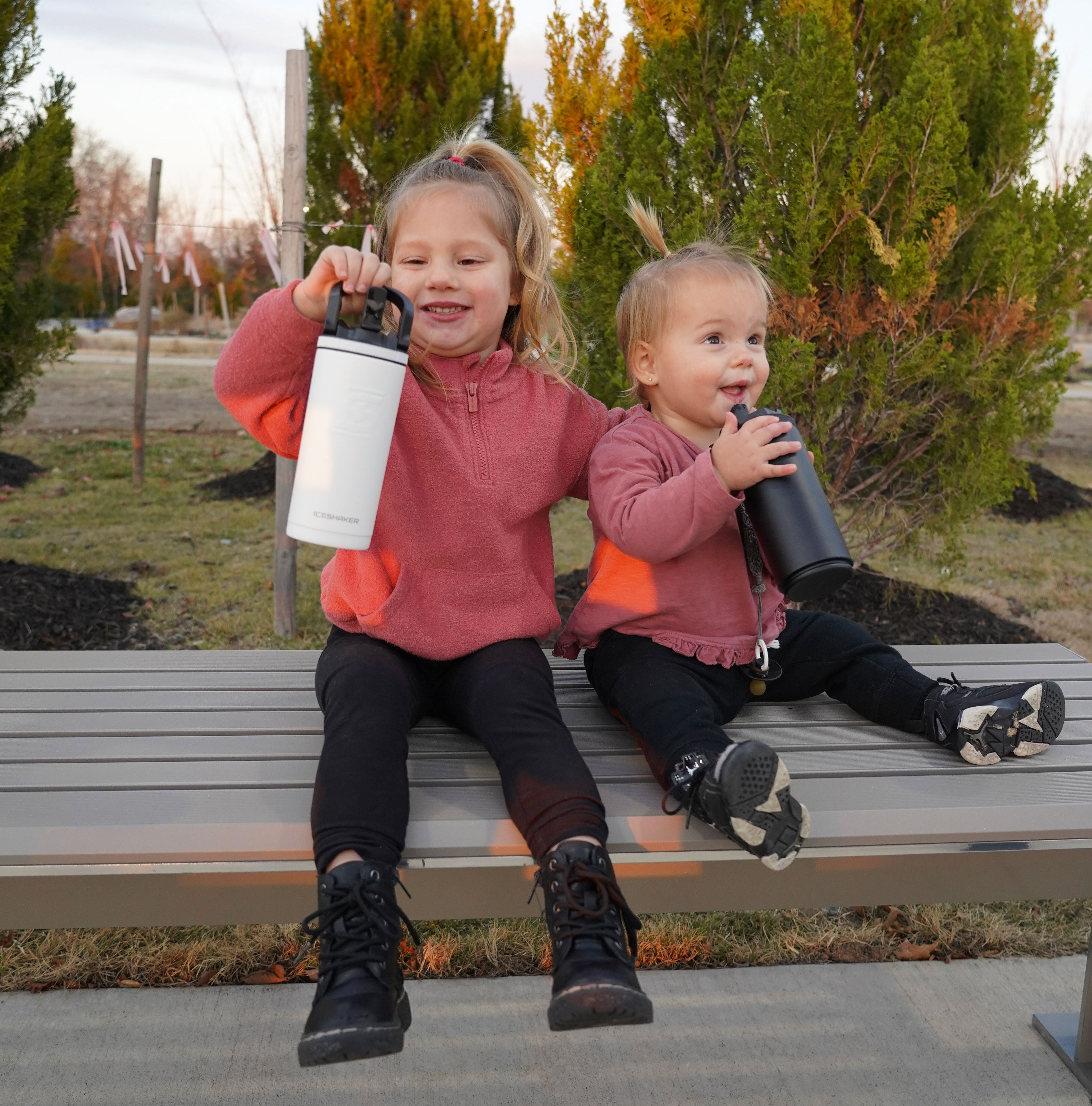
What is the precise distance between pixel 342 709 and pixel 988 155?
3.29 metres

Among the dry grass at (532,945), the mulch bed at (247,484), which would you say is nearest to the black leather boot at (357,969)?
the dry grass at (532,945)

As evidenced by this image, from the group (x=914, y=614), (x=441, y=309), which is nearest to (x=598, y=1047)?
(x=441, y=309)

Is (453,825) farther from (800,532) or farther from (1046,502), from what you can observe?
(1046,502)

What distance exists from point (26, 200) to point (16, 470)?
13.8 ft

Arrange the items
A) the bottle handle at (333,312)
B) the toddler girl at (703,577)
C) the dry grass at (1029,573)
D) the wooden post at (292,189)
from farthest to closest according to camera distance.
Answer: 1. the dry grass at (1029,573)
2. the wooden post at (292,189)
3. the toddler girl at (703,577)
4. the bottle handle at (333,312)

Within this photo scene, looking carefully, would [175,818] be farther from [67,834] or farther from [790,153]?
[790,153]

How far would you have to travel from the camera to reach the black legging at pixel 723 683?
1.89m

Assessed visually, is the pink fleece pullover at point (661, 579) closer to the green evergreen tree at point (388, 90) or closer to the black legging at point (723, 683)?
the black legging at point (723, 683)

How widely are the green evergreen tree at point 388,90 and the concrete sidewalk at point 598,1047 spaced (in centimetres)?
504

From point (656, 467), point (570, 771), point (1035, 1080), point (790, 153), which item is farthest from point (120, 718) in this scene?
point (790, 153)

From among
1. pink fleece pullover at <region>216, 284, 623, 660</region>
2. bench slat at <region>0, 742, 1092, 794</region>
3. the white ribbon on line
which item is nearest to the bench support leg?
bench slat at <region>0, 742, 1092, 794</region>

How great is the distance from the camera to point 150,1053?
2.26 metres

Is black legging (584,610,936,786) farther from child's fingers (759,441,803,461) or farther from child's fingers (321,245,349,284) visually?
child's fingers (321,245,349,284)

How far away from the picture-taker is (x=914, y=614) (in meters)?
4.90
